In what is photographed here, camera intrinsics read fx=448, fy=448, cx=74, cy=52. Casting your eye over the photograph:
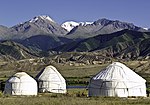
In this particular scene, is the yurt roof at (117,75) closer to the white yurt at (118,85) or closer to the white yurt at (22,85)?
the white yurt at (118,85)

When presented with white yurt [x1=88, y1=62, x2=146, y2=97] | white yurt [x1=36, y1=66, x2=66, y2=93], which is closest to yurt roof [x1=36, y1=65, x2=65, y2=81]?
white yurt [x1=36, y1=66, x2=66, y2=93]

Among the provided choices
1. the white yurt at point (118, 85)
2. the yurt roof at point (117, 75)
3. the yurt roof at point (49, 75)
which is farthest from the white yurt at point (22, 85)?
the yurt roof at point (117, 75)

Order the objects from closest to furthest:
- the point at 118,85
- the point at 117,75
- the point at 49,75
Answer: the point at 118,85
the point at 117,75
the point at 49,75

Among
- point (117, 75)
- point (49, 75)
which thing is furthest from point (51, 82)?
point (117, 75)

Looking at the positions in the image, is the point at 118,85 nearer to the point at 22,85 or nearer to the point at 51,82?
the point at 22,85

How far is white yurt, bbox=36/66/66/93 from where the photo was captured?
253 ft

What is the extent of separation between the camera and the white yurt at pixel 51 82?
77.2 metres

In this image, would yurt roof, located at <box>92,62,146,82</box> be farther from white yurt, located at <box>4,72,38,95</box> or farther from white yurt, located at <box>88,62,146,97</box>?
white yurt, located at <box>4,72,38,95</box>

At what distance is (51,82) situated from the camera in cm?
7712

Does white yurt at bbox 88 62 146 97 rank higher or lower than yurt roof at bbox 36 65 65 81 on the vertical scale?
lower

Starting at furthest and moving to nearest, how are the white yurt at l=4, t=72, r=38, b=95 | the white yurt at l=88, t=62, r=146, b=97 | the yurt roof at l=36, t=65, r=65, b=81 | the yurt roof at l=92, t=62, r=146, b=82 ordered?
the yurt roof at l=36, t=65, r=65, b=81 → the white yurt at l=4, t=72, r=38, b=95 → the yurt roof at l=92, t=62, r=146, b=82 → the white yurt at l=88, t=62, r=146, b=97

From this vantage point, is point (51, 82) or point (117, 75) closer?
point (117, 75)

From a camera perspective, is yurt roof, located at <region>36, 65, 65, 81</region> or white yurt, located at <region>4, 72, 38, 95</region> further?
yurt roof, located at <region>36, 65, 65, 81</region>

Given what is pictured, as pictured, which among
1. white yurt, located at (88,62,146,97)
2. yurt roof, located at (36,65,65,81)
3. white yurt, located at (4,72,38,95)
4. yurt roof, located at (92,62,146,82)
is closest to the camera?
white yurt, located at (88,62,146,97)
